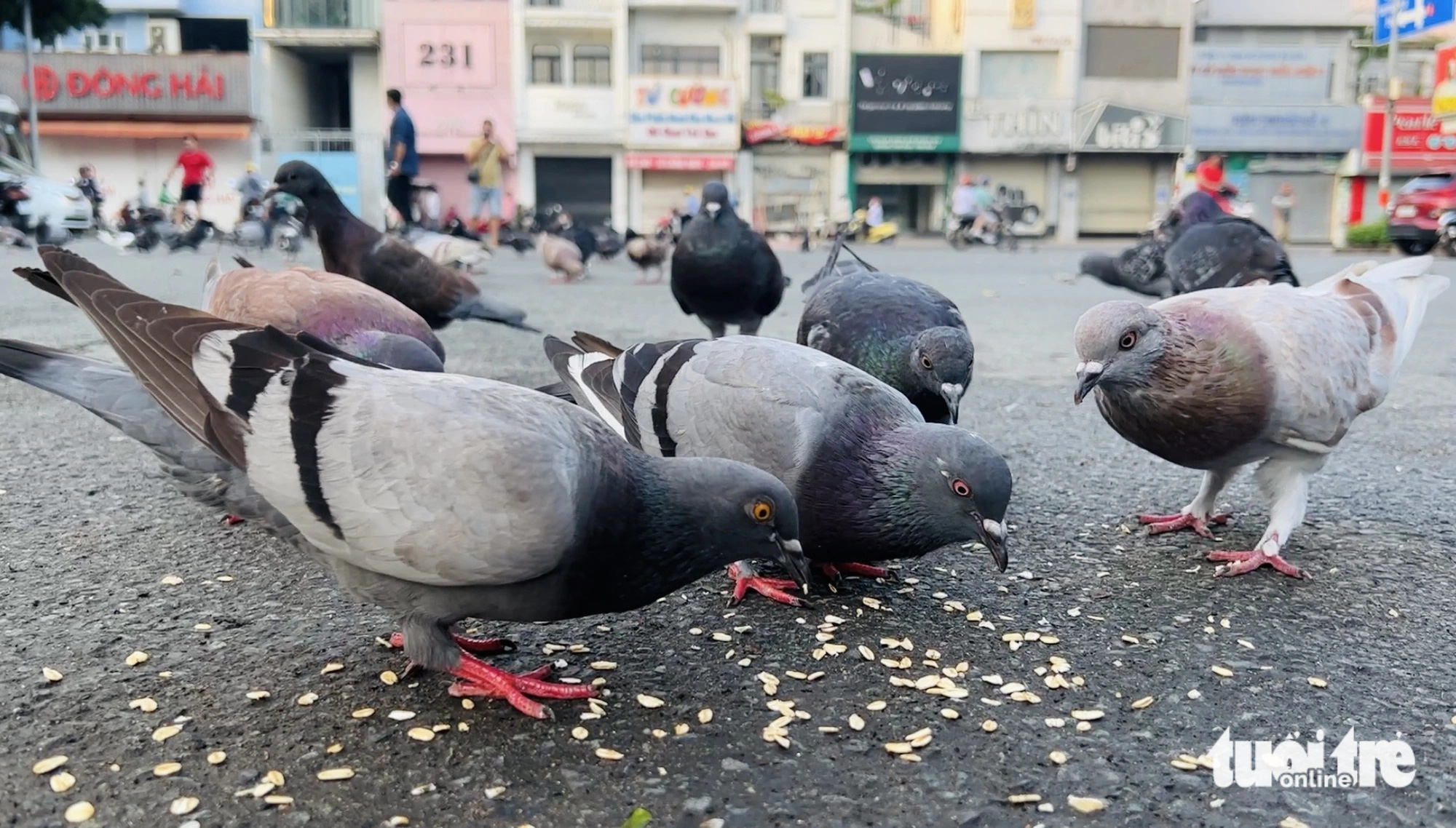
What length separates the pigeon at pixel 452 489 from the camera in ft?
6.55

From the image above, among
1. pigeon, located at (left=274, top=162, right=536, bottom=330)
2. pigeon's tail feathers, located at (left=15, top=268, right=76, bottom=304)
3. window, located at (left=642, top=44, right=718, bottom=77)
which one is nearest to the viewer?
pigeon's tail feathers, located at (left=15, top=268, right=76, bottom=304)

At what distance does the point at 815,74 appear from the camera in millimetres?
31781

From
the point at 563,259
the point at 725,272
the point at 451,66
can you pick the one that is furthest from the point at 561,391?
the point at 451,66

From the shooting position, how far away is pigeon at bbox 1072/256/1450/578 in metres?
2.92

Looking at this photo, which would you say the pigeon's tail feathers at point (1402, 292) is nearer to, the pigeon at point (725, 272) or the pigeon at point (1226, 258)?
the pigeon at point (1226, 258)

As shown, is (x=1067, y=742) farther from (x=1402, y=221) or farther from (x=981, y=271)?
(x=1402, y=221)

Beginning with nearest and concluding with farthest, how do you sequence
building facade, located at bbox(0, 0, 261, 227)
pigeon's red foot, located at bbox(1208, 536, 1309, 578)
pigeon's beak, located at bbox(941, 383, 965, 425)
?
pigeon's red foot, located at bbox(1208, 536, 1309, 578)
pigeon's beak, located at bbox(941, 383, 965, 425)
building facade, located at bbox(0, 0, 261, 227)

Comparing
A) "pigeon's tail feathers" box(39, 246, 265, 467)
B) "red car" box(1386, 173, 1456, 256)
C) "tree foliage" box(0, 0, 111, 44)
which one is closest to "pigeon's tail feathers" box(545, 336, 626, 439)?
"pigeon's tail feathers" box(39, 246, 265, 467)

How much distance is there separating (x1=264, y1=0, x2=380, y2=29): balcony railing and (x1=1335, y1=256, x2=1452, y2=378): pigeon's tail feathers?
3168 cm

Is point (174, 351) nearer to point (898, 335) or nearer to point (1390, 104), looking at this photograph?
point (898, 335)

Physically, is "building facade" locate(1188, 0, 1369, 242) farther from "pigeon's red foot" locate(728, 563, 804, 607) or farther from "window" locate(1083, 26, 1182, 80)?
"pigeon's red foot" locate(728, 563, 804, 607)

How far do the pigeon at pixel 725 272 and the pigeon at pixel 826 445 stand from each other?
310 cm

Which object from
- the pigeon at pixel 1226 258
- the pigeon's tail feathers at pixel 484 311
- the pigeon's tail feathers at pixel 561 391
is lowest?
the pigeon's tail feathers at pixel 561 391

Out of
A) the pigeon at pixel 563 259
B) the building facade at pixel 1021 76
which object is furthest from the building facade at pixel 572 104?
the pigeon at pixel 563 259
